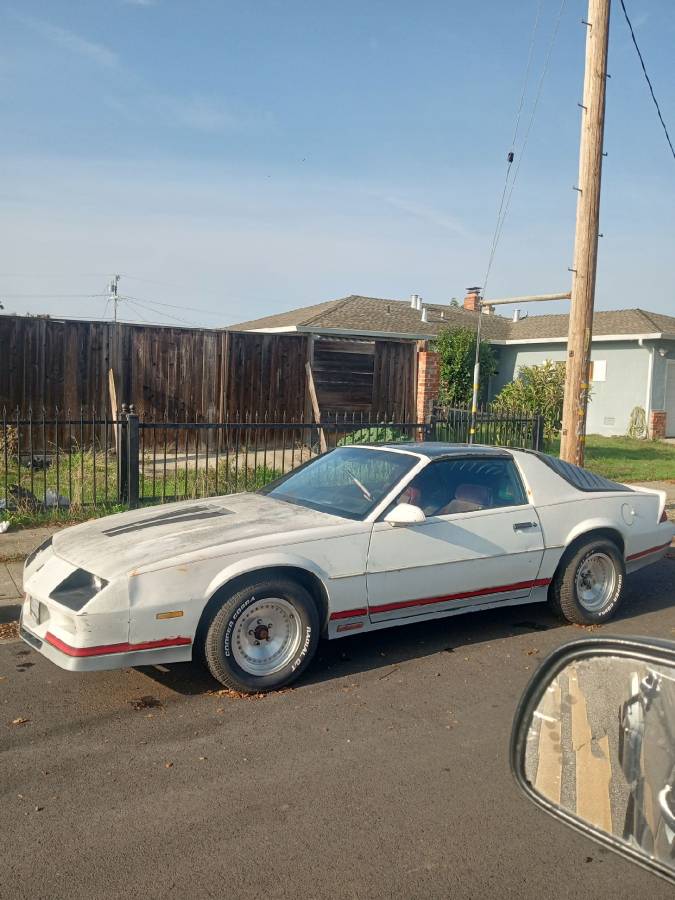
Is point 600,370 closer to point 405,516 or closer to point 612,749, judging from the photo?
point 405,516

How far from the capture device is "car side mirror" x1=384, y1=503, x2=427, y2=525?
5.27 meters

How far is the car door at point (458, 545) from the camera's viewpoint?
17.6 ft

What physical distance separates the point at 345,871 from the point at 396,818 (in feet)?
1.50

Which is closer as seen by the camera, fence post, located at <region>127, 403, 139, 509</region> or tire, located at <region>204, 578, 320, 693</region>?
tire, located at <region>204, 578, 320, 693</region>

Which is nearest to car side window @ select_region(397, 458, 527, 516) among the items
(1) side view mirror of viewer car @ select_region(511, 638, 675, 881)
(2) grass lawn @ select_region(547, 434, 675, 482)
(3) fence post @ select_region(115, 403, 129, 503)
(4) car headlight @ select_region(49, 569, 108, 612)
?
(4) car headlight @ select_region(49, 569, 108, 612)

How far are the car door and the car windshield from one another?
19cm

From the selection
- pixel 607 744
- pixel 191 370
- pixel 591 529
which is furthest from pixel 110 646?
pixel 191 370

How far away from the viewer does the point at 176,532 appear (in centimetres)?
517

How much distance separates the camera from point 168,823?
350cm

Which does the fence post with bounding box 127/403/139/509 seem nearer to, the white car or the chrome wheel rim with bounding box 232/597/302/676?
the white car

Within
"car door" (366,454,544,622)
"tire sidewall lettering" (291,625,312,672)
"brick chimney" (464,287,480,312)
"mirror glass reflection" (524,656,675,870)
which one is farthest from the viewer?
"brick chimney" (464,287,480,312)

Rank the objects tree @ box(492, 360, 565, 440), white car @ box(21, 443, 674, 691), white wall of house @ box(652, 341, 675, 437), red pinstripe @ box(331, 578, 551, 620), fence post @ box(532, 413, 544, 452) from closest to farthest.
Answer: white car @ box(21, 443, 674, 691) → red pinstripe @ box(331, 578, 551, 620) → fence post @ box(532, 413, 544, 452) → tree @ box(492, 360, 565, 440) → white wall of house @ box(652, 341, 675, 437)

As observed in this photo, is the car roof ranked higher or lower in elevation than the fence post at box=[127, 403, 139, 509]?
higher

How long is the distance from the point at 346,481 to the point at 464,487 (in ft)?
2.79
